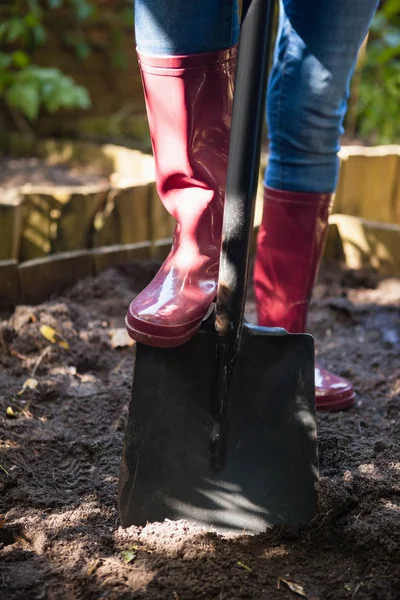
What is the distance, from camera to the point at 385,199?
297 centimetres

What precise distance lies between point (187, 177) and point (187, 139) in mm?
75

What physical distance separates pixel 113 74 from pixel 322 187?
2.66 m

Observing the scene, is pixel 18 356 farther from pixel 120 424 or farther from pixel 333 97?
pixel 333 97

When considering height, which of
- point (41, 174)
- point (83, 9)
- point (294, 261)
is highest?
point (83, 9)

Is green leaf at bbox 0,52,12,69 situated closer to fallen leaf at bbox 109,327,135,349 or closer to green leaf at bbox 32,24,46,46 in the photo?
green leaf at bbox 32,24,46,46

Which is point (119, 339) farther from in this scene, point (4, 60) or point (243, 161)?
point (4, 60)

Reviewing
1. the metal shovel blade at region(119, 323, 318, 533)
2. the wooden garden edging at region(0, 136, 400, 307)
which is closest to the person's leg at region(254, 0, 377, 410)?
the metal shovel blade at region(119, 323, 318, 533)

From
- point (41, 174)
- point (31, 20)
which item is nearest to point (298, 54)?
point (41, 174)

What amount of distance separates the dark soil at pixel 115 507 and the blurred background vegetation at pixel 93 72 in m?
2.02

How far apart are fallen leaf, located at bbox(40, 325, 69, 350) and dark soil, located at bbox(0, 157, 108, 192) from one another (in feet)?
3.37

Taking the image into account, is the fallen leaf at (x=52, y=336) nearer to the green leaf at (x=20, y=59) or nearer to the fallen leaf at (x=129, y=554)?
the fallen leaf at (x=129, y=554)

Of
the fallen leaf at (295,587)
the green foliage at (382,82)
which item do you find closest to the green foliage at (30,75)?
the green foliage at (382,82)

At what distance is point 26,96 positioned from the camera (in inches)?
136

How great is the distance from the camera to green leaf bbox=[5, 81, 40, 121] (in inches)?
136
